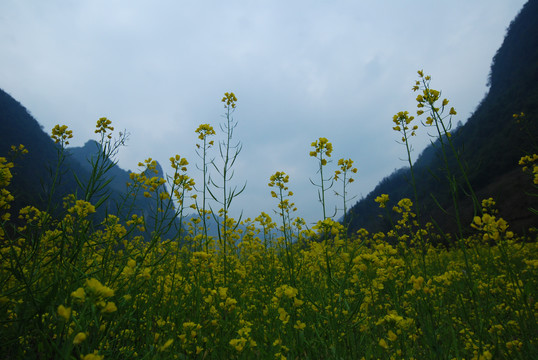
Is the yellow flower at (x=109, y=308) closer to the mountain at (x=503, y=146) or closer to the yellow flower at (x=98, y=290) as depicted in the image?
the yellow flower at (x=98, y=290)

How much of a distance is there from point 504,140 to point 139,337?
93.9ft

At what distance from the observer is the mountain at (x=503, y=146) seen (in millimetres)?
15396

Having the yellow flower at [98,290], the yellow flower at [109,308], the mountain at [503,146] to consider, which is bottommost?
the yellow flower at [109,308]

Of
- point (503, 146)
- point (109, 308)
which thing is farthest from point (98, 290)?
point (503, 146)

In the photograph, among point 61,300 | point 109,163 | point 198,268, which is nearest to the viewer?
point 61,300

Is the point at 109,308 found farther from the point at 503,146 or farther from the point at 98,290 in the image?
the point at 503,146

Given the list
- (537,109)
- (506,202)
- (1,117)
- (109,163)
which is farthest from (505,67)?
(1,117)

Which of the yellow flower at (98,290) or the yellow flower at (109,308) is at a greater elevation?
the yellow flower at (98,290)

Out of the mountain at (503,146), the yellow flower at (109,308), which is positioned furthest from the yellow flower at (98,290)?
the mountain at (503,146)

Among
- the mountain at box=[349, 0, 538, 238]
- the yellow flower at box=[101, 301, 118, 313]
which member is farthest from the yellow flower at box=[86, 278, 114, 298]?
the mountain at box=[349, 0, 538, 238]

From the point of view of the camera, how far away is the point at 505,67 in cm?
3647

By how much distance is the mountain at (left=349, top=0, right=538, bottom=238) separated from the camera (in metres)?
15.4

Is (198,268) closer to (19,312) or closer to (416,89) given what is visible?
(19,312)

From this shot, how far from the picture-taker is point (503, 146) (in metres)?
21.3
